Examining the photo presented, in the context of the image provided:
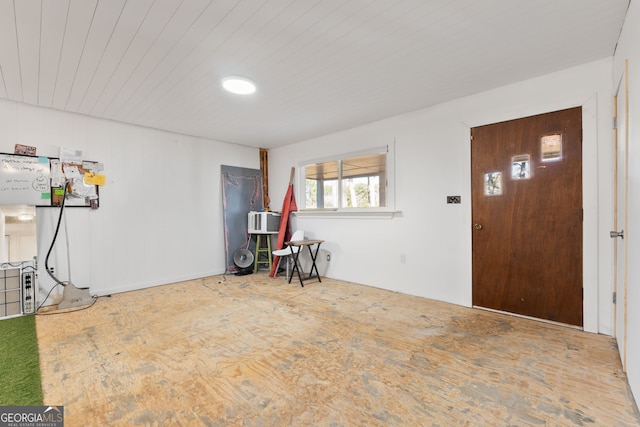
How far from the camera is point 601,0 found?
171cm

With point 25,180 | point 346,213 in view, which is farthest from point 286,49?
point 25,180

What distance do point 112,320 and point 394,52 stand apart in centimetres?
361

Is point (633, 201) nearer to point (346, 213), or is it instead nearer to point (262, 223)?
point (346, 213)

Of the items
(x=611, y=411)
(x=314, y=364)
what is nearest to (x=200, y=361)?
(x=314, y=364)

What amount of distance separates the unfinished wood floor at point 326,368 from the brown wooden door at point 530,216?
27 centimetres

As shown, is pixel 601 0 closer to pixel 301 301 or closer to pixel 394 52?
pixel 394 52

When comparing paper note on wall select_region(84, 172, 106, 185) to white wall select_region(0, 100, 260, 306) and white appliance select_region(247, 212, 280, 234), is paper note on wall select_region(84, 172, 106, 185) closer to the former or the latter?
white wall select_region(0, 100, 260, 306)

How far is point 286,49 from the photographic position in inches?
86.7

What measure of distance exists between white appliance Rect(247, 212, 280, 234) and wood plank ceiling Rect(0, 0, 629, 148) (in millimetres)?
1988

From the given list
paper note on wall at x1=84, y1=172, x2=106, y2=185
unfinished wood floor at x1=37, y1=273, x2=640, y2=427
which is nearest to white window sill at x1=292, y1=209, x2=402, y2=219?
unfinished wood floor at x1=37, y1=273, x2=640, y2=427

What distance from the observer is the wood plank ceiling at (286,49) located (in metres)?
1.78

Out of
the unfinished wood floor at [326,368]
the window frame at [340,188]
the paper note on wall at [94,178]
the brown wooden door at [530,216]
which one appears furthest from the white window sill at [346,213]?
the paper note on wall at [94,178]

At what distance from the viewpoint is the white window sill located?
389 centimetres

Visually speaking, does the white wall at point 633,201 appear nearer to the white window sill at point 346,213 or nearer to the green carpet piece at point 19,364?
the white window sill at point 346,213
